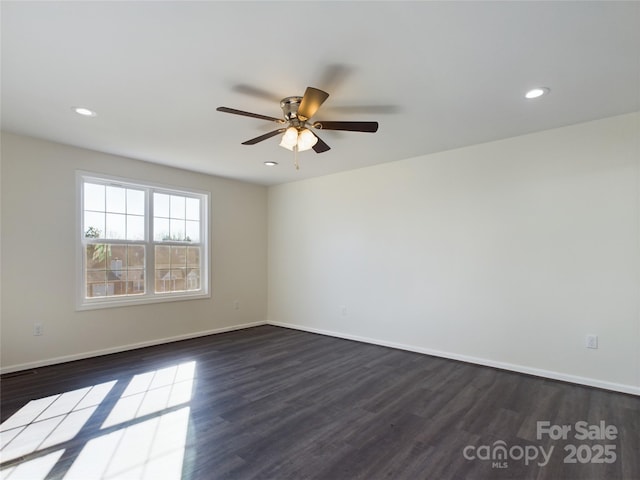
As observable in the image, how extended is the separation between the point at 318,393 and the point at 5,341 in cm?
328

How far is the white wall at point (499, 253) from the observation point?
9.96 ft

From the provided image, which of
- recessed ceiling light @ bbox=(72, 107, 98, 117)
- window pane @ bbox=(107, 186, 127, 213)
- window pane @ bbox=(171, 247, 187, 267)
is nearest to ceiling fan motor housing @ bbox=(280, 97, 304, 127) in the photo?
recessed ceiling light @ bbox=(72, 107, 98, 117)

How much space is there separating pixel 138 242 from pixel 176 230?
58cm

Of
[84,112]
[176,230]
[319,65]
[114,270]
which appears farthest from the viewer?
[176,230]

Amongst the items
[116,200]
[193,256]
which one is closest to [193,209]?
[193,256]

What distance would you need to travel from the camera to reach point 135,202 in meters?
4.51

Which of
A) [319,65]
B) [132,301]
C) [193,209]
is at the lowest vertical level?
[132,301]

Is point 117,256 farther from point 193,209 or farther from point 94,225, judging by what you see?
point 193,209

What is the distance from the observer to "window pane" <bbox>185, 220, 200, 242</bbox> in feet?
16.7

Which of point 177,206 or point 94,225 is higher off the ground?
point 177,206

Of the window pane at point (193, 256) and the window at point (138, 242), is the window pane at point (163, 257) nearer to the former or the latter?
the window at point (138, 242)

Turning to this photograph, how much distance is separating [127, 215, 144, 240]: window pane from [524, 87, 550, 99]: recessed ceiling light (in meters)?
4.63

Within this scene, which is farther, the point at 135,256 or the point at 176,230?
the point at 176,230

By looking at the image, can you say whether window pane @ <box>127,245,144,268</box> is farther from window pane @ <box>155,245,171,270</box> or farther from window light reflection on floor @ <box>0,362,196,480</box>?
window light reflection on floor @ <box>0,362,196,480</box>
